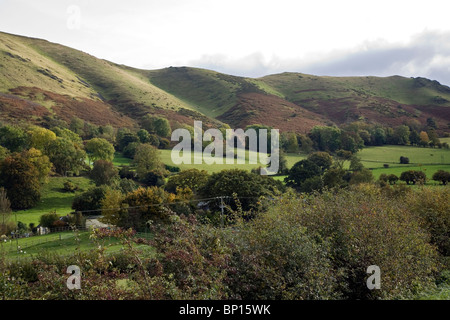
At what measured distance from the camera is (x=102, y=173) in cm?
6297

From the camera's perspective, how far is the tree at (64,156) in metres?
65.8

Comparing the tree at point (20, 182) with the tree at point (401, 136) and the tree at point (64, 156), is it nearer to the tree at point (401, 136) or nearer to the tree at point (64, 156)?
the tree at point (64, 156)

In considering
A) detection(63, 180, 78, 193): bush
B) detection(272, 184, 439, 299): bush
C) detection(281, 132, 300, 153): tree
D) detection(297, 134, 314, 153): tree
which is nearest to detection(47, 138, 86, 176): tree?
detection(63, 180, 78, 193): bush

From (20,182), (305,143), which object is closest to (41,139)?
(20,182)

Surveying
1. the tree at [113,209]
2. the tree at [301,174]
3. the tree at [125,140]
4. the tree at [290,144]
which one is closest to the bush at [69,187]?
the tree at [113,209]

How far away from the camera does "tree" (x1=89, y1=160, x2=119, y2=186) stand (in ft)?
204

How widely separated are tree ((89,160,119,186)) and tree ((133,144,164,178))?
461 centimetres

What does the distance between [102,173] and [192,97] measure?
124m

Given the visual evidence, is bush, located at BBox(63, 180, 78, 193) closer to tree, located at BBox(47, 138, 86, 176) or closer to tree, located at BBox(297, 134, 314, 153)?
tree, located at BBox(47, 138, 86, 176)

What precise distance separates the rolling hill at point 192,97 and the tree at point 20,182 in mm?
36946

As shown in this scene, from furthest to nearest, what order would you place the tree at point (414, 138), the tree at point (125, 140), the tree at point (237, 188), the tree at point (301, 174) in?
the tree at point (414, 138), the tree at point (125, 140), the tree at point (301, 174), the tree at point (237, 188)

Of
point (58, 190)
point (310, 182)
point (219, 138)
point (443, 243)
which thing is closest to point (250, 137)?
point (219, 138)

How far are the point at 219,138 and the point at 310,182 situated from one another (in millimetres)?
44104
